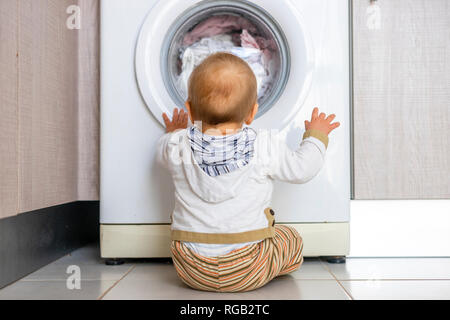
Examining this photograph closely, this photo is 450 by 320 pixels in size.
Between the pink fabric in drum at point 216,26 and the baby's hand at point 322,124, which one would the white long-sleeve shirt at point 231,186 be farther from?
the pink fabric in drum at point 216,26

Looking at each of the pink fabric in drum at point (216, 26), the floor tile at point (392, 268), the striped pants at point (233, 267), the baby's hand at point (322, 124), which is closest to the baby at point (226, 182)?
the striped pants at point (233, 267)

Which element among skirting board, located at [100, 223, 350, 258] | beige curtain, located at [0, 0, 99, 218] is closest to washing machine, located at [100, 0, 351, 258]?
skirting board, located at [100, 223, 350, 258]

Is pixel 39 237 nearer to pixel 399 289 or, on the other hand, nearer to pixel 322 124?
pixel 322 124

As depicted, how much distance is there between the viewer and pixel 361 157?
1.24 meters

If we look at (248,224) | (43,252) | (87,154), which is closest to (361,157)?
(248,224)

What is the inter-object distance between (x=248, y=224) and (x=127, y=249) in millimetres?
391

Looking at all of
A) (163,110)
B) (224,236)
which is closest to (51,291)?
(224,236)

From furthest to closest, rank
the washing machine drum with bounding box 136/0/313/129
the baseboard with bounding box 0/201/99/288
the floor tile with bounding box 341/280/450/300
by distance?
1. the washing machine drum with bounding box 136/0/313/129
2. the baseboard with bounding box 0/201/99/288
3. the floor tile with bounding box 341/280/450/300

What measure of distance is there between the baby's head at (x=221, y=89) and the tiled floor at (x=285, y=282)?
1.23ft

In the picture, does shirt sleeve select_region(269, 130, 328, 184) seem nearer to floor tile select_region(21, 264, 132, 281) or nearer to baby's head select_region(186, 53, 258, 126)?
baby's head select_region(186, 53, 258, 126)

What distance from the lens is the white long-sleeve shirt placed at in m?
0.96

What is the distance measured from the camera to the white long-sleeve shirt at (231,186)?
0.96 meters

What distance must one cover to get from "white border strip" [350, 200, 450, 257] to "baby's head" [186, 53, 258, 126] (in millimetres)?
495

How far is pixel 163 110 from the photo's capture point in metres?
1.16
